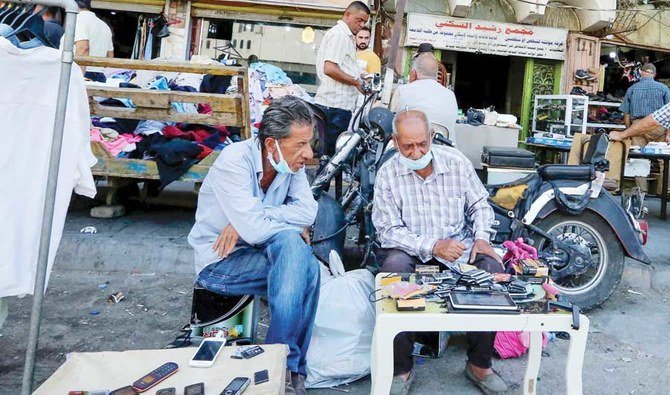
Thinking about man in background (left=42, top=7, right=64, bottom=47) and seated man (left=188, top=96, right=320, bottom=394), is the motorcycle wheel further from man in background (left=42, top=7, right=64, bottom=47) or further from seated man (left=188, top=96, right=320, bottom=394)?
man in background (left=42, top=7, right=64, bottom=47)

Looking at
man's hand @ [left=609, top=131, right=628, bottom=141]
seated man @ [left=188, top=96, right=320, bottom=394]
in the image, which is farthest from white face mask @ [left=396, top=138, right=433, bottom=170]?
man's hand @ [left=609, top=131, right=628, bottom=141]

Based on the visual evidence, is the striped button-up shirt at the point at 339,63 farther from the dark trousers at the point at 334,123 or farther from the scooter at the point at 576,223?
the scooter at the point at 576,223

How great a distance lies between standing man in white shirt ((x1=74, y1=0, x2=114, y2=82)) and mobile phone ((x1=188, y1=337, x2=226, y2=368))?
3.84m

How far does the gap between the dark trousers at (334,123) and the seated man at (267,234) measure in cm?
197

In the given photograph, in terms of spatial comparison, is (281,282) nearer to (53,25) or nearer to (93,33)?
(53,25)

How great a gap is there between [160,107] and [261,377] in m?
3.13

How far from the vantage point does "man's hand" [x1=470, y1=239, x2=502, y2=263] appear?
2.93 meters

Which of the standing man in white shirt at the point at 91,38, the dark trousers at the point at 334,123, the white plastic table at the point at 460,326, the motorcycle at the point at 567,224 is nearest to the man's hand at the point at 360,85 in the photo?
the dark trousers at the point at 334,123

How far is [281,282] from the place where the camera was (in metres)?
2.50

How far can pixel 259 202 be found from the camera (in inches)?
104

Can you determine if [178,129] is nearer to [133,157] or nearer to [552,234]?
[133,157]

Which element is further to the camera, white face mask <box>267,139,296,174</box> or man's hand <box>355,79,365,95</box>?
man's hand <box>355,79,365,95</box>

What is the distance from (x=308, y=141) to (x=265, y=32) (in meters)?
7.39

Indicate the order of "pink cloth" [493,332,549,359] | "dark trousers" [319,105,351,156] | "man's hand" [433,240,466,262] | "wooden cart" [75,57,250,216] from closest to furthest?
"man's hand" [433,240,466,262] → "pink cloth" [493,332,549,359] → "wooden cart" [75,57,250,216] → "dark trousers" [319,105,351,156]
